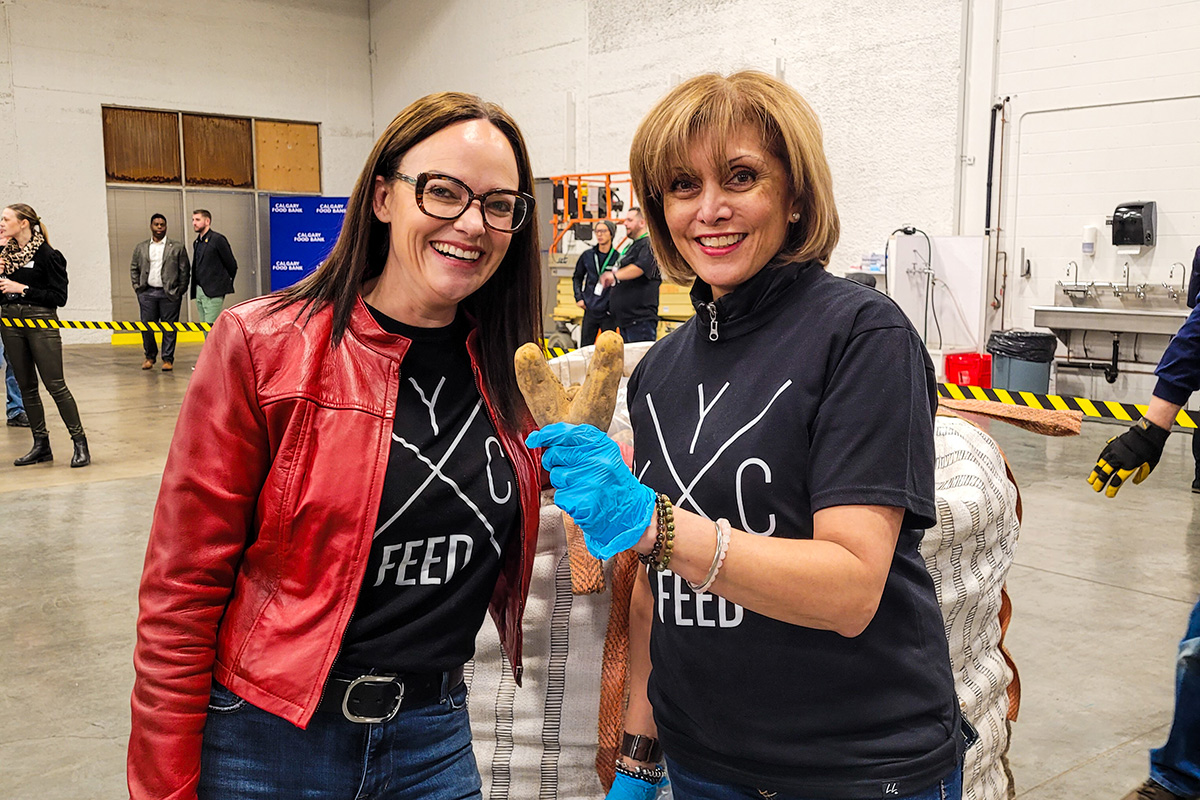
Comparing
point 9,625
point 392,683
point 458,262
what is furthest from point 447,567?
point 9,625

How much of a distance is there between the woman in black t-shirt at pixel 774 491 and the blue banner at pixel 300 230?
49.6 feet

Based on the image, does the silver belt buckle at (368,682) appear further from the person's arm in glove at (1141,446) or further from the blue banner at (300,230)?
the blue banner at (300,230)

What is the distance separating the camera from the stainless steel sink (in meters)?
8.78

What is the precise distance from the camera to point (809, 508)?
1.24 metres

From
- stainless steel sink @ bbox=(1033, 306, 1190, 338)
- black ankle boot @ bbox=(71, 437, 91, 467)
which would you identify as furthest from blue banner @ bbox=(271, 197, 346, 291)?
stainless steel sink @ bbox=(1033, 306, 1190, 338)

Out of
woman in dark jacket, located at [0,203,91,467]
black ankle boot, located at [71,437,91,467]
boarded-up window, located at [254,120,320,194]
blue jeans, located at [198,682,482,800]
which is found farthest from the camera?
boarded-up window, located at [254,120,320,194]

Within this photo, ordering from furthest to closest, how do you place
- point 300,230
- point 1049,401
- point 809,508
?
point 300,230 → point 1049,401 → point 809,508

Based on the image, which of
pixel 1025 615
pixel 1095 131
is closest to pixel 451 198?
pixel 1025 615

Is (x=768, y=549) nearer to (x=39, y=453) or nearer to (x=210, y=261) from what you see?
(x=39, y=453)

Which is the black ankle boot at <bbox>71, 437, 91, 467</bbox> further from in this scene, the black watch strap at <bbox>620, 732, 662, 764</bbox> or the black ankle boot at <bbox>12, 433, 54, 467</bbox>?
the black watch strap at <bbox>620, 732, 662, 764</bbox>

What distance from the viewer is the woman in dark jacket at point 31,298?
6.59 metres

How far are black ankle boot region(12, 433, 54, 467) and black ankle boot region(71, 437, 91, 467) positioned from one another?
260mm

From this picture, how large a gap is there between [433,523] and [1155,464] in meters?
2.69

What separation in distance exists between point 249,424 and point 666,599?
63 cm
